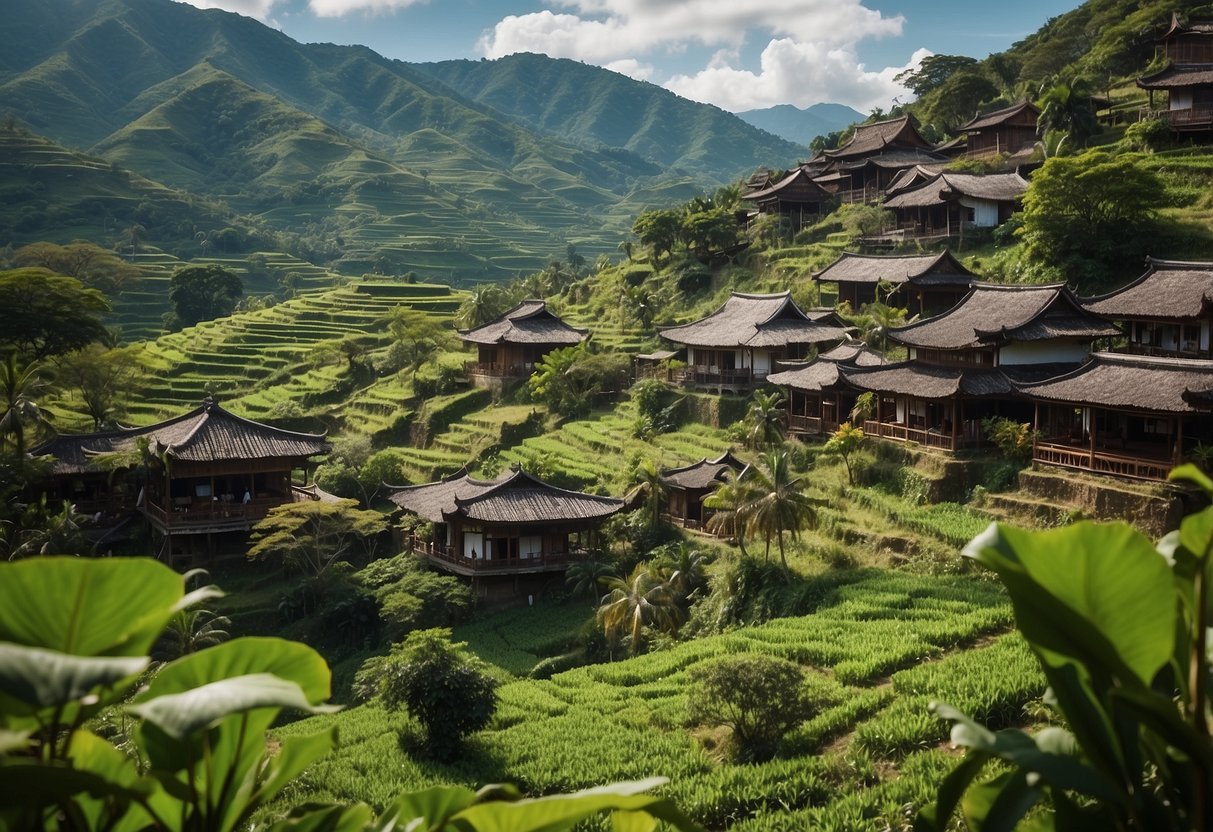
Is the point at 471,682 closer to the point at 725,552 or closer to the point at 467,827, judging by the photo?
the point at 725,552

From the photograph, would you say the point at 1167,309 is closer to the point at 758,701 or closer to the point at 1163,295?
the point at 1163,295

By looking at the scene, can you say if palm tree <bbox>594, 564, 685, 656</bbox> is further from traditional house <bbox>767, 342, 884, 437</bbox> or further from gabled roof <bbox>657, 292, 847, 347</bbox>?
gabled roof <bbox>657, 292, 847, 347</bbox>

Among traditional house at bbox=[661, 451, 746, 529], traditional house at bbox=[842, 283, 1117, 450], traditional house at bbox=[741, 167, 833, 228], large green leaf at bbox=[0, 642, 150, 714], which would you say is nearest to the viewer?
large green leaf at bbox=[0, 642, 150, 714]

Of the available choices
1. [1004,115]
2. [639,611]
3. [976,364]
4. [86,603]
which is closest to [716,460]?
[639,611]

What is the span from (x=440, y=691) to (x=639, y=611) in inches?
298

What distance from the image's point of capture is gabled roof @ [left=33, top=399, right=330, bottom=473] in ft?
133

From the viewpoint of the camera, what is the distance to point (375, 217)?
134 meters

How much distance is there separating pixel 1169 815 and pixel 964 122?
253ft

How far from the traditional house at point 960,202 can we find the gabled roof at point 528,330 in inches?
717

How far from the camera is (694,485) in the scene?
3538 cm

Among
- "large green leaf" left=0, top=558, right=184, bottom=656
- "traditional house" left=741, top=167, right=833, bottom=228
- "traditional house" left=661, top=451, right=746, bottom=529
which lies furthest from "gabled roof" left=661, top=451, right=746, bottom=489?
"large green leaf" left=0, top=558, right=184, bottom=656

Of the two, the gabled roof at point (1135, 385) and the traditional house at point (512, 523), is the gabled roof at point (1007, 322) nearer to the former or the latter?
the gabled roof at point (1135, 385)

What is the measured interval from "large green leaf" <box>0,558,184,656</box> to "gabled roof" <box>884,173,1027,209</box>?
50.5m

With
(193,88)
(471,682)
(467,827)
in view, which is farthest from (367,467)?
(193,88)
